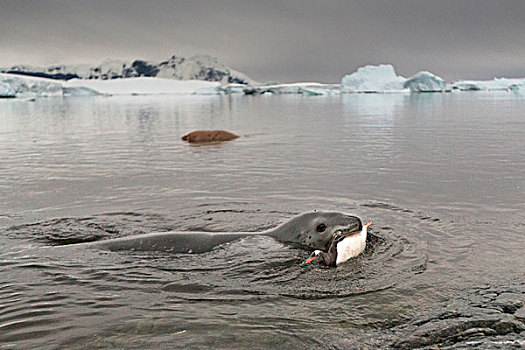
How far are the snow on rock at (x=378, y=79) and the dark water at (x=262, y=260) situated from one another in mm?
84001

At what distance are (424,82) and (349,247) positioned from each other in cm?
9264

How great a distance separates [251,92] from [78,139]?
107 metres

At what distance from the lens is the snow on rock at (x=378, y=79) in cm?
9581

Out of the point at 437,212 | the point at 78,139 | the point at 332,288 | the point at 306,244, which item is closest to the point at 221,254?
the point at 306,244

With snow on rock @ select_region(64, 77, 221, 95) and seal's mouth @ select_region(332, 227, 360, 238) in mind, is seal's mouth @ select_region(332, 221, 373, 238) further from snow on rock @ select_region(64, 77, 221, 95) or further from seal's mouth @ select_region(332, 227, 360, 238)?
snow on rock @ select_region(64, 77, 221, 95)

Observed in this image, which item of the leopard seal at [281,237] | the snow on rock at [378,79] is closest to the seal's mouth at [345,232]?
the leopard seal at [281,237]

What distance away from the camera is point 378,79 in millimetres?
96438

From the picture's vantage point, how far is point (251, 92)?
128000mm

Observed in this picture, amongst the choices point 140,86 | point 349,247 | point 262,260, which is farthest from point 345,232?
point 140,86

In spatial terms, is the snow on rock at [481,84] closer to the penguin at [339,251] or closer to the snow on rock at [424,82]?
the snow on rock at [424,82]

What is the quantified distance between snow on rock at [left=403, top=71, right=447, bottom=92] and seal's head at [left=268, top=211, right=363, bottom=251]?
87.4 metres

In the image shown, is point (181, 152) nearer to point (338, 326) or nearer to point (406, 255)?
point (406, 255)

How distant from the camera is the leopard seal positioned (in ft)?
21.2

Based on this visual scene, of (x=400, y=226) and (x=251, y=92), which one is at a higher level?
(x=251, y=92)
